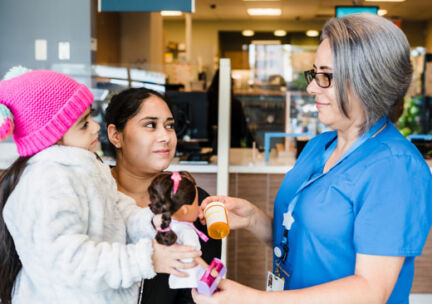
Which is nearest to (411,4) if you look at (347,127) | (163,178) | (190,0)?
(190,0)

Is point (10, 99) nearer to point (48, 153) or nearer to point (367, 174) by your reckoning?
point (48, 153)

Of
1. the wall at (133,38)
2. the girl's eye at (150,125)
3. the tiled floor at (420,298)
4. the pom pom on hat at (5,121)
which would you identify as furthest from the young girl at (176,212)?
the wall at (133,38)

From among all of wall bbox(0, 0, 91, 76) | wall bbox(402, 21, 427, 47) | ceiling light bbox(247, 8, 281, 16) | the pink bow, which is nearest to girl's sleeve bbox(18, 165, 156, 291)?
the pink bow

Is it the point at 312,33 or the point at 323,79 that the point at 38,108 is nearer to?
the point at 323,79

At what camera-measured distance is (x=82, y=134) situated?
1.11 m

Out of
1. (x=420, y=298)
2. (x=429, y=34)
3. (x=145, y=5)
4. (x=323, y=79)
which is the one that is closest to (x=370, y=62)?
(x=323, y=79)

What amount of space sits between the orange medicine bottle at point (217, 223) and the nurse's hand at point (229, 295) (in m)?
0.12

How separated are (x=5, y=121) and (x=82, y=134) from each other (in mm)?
185

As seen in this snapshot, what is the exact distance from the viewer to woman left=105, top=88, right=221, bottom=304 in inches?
62.2

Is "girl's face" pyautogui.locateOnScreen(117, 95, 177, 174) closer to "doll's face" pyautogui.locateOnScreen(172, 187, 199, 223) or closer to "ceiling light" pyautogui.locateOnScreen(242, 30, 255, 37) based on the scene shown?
"doll's face" pyautogui.locateOnScreen(172, 187, 199, 223)

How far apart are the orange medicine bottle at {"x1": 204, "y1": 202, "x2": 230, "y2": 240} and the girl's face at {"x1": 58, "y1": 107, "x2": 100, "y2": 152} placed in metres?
0.36

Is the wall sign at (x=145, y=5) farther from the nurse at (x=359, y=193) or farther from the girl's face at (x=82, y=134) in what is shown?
the girl's face at (x=82, y=134)

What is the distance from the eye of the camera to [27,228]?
98cm

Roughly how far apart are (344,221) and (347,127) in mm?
271
